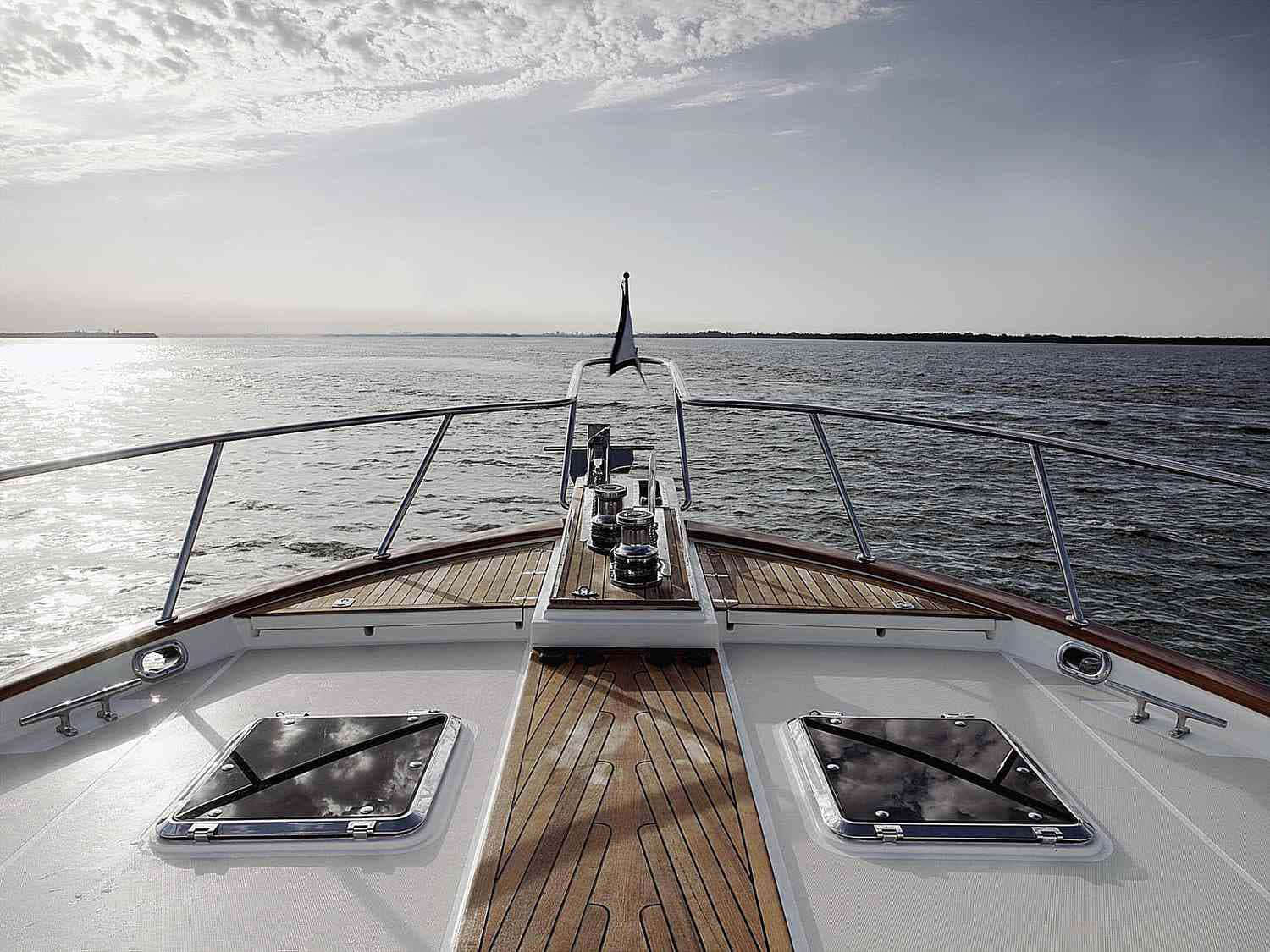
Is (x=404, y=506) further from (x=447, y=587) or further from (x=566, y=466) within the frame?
(x=566, y=466)

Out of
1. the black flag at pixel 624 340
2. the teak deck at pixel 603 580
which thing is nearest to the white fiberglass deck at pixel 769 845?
the teak deck at pixel 603 580

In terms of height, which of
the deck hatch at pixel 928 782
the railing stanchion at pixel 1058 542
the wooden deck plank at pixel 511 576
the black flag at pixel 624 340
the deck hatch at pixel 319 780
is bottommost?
the wooden deck plank at pixel 511 576

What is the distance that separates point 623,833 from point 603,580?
3.25 ft

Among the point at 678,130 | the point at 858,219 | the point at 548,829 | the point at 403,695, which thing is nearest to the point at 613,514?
the point at 403,695

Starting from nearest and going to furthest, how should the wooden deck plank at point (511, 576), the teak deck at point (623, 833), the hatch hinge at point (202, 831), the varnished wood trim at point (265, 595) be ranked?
the teak deck at point (623, 833), the hatch hinge at point (202, 831), the varnished wood trim at point (265, 595), the wooden deck plank at point (511, 576)

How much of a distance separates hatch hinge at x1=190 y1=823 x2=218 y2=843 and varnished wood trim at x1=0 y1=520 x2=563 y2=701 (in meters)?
0.81

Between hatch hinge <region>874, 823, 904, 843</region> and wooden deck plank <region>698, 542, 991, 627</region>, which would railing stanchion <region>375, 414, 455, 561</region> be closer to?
wooden deck plank <region>698, 542, 991, 627</region>

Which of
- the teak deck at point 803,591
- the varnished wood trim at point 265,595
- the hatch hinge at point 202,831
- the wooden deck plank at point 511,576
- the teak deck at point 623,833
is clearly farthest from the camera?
the wooden deck plank at point 511,576

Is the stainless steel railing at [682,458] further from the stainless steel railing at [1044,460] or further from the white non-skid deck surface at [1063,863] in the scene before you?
the white non-skid deck surface at [1063,863]

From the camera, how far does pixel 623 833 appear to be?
4.42 ft

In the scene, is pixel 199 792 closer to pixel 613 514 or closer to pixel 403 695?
pixel 403 695

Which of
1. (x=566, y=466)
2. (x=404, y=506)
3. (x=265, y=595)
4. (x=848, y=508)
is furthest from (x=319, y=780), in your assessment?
(x=848, y=508)

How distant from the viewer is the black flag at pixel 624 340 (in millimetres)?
3346

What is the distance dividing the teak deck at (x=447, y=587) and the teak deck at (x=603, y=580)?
0.20 meters
